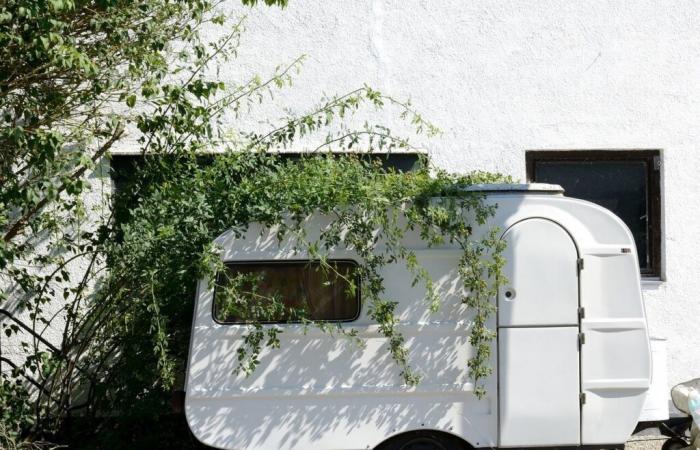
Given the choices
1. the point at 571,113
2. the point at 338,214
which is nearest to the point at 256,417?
the point at 338,214

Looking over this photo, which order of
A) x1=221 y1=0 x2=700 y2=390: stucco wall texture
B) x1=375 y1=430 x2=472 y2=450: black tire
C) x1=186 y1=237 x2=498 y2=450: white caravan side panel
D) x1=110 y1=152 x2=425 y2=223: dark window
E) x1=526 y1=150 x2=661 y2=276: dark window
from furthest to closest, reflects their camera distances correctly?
x1=526 y1=150 x2=661 y2=276: dark window < x1=221 y1=0 x2=700 y2=390: stucco wall texture < x1=110 y1=152 x2=425 y2=223: dark window < x1=375 y1=430 x2=472 y2=450: black tire < x1=186 y1=237 x2=498 y2=450: white caravan side panel

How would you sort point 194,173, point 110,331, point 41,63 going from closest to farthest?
point 41,63 → point 194,173 → point 110,331

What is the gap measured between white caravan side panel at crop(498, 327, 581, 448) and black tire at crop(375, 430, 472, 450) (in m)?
0.36

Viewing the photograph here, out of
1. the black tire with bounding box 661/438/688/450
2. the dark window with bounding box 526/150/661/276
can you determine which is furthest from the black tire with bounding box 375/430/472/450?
the dark window with bounding box 526/150/661/276

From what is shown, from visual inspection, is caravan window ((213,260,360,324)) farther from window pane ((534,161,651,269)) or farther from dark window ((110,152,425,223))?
window pane ((534,161,651,269))

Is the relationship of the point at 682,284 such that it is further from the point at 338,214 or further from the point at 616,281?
Answer: the point at 338,214

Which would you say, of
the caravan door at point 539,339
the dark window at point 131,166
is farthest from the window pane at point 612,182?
the caravan door at point 539,339

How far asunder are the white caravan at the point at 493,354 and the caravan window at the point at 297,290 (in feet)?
0.10

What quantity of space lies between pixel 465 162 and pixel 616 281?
2578 mm

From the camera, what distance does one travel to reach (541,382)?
6.00 meters

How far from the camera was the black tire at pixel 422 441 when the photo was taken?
6082mm

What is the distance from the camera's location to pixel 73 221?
739 centimetres

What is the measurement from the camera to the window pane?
8516mm

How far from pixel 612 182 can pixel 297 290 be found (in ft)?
12.9
